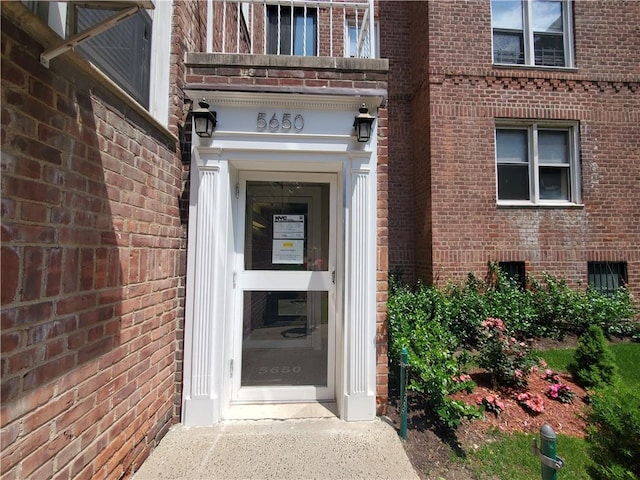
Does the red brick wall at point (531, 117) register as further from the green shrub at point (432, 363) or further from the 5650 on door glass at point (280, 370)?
the 5650 on door glass at point (280, 370)

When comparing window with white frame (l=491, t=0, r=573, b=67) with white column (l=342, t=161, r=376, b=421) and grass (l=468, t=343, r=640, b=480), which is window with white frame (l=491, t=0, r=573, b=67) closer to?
white column (l=342, t=161, r=376, b=421)

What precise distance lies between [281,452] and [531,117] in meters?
6.88

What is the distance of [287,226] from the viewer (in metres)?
3.22

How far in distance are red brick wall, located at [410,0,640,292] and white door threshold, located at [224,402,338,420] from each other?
3617 millimetres

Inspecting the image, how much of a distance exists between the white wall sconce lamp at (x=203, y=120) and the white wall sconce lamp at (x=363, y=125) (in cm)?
127

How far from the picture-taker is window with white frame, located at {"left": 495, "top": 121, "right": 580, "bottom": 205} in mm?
6102

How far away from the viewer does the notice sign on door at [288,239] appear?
3160 millimetres

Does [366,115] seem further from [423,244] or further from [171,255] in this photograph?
[423,244]

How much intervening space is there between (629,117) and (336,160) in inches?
272

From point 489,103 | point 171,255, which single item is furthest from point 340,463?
point 489,103

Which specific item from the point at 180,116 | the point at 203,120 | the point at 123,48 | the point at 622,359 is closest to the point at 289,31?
the point at 180,116

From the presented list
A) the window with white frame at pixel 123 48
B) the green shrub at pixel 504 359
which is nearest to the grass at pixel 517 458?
the green shrub at pixel 504 359

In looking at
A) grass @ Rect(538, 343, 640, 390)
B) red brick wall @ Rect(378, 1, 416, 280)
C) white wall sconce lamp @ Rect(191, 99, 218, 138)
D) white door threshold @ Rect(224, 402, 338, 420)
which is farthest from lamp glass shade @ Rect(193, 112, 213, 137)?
A: grass @ Rect(538, 343, 640, 390)

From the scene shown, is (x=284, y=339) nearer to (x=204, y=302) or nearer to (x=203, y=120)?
(x=204, y=302)
